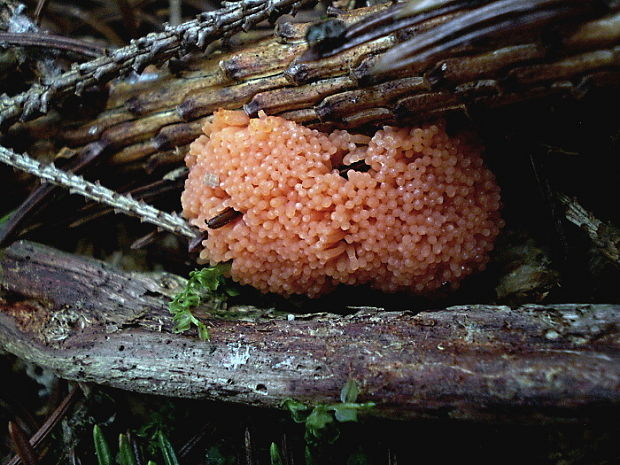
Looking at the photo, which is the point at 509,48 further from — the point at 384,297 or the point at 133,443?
the point at 133,443

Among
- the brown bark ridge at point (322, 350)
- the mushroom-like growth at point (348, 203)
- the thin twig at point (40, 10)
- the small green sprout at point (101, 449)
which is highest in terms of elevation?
the thin twig at point (40, 10)

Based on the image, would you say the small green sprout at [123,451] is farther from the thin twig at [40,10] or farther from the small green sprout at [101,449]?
the thin twig at [40,10]

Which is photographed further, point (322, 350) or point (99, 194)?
point (99, 194)

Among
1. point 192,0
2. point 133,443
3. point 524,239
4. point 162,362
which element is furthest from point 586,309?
point 192,0

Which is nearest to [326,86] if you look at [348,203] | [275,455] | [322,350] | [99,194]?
[348,203]

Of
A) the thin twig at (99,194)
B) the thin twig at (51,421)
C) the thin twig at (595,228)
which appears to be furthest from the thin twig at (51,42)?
the thin twig at (595,228)

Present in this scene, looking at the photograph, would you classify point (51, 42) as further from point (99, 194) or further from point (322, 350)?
point (322, 350)
